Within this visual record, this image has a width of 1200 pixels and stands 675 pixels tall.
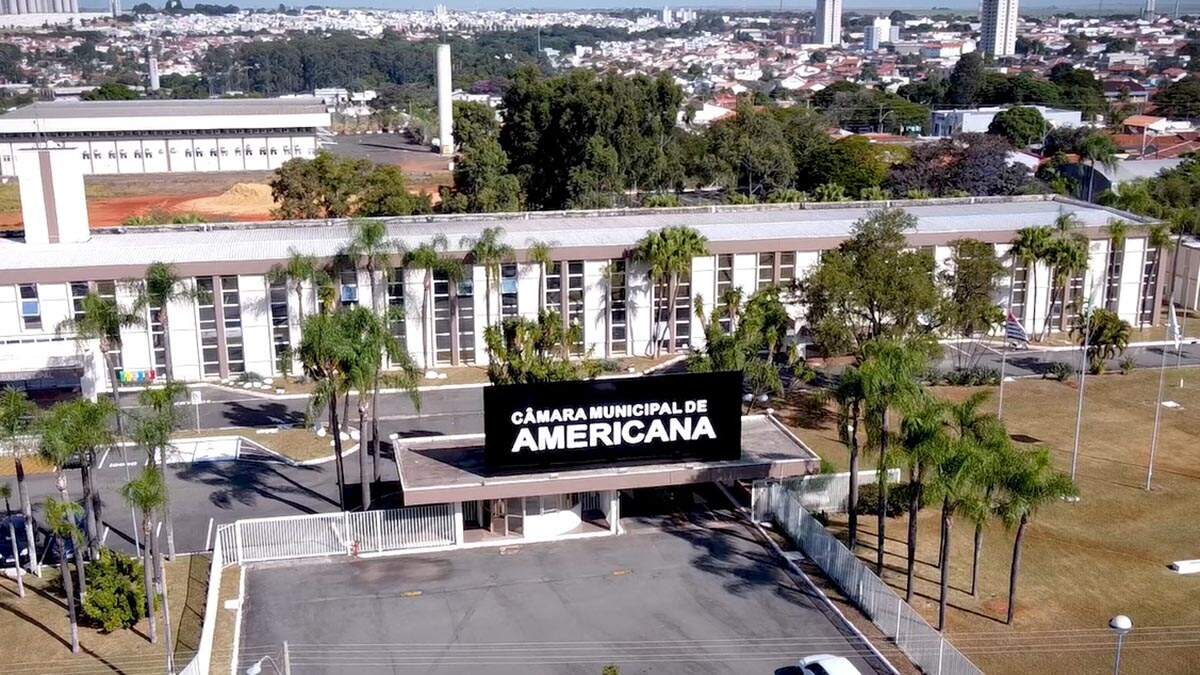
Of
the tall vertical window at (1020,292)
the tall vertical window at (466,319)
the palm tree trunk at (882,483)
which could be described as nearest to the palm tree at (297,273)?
the tall vertical window at (466,319)

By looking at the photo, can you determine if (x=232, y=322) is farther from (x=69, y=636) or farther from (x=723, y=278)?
(x=69, y=636)

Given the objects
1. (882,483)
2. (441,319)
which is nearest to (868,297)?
(882,483)

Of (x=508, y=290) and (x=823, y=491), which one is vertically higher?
(x=508, y=290)

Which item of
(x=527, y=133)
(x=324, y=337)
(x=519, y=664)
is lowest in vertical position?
(x=519, y=664)

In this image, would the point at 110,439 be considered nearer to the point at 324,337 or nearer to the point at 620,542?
the point at 324,337

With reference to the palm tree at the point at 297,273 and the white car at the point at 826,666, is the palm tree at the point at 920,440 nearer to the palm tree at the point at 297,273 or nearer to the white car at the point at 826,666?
the white car at the point at 826,666

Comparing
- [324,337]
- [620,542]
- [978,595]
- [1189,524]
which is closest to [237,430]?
[324,337]
